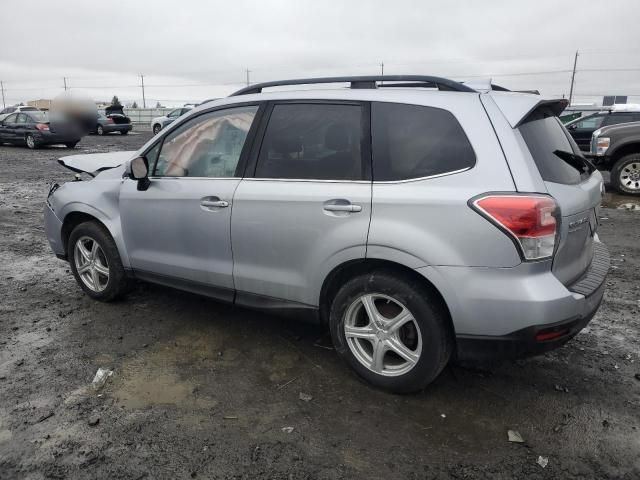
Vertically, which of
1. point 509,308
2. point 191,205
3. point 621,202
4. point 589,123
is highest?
point 589,123

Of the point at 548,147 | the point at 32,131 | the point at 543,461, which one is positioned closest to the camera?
the point at 543,461

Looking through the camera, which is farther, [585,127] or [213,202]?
[585,127]

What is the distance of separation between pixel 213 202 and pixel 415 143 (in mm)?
1431

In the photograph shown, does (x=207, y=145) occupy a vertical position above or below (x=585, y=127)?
above

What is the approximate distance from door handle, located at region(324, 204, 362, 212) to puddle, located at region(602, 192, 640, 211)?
26.5ft

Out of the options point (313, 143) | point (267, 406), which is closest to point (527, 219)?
point (313, 143)

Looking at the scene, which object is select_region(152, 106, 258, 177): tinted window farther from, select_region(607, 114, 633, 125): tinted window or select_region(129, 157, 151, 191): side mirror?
select_region(607, 114, 633, 125): tinted window

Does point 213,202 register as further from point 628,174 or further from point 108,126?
point 108,126

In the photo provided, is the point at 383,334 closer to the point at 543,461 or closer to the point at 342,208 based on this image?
the point at 342,208

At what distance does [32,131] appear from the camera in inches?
778

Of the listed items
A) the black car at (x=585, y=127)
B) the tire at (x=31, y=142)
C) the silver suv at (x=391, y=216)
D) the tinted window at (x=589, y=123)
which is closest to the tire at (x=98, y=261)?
the silver suv at (x=391, y=216)

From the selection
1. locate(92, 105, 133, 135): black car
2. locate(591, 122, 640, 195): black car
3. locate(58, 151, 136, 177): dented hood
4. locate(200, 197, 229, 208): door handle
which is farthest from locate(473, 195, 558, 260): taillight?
locate(92, 105, 133, 135): black car

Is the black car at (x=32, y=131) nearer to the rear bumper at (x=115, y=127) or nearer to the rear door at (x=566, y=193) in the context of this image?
the rear bumper at (x=115, y=127)

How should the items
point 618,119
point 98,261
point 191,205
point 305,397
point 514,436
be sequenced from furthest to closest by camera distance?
point 618,119 < point 98,261 < point 191,205 < point 305,397 < point 514,436
